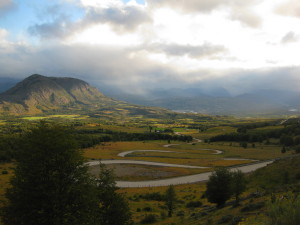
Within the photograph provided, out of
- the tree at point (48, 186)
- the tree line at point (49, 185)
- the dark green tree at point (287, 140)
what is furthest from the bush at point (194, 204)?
the dark green tree at point (287, 140)

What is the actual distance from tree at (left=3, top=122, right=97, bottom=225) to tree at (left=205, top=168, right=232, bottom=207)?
2153cm

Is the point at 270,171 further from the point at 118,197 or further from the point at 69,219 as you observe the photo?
the point at 69,219

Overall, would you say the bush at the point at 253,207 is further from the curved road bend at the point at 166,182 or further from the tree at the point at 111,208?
the curved road bend at the point at 166,182

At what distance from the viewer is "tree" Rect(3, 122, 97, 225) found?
16688mm

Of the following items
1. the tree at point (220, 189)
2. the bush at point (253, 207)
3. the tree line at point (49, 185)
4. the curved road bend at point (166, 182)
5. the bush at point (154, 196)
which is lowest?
the curved road bend at point (166, 182)

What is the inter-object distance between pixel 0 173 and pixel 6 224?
73692mm

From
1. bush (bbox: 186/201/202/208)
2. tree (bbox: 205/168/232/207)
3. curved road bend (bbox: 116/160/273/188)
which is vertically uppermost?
tree (bbox: 205/168/232/207)

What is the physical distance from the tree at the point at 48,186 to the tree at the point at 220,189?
848 inches

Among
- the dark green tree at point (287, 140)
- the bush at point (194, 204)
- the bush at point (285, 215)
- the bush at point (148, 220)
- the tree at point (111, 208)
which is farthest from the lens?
the dark green tree at point (287, 140)

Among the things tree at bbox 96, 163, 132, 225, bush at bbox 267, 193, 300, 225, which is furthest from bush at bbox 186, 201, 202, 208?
bush at bbox 267, 193, 300, 225

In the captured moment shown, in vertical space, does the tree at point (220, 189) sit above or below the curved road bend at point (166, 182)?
above

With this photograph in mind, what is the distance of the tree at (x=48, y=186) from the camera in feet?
54.7

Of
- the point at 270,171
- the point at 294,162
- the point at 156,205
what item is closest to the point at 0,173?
the point at 156,205

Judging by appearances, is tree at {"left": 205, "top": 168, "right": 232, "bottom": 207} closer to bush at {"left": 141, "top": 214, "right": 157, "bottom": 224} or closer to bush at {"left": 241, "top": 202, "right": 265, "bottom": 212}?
bush at {"left": 141, "top": 214, "right": 157, "bottom": 224}
